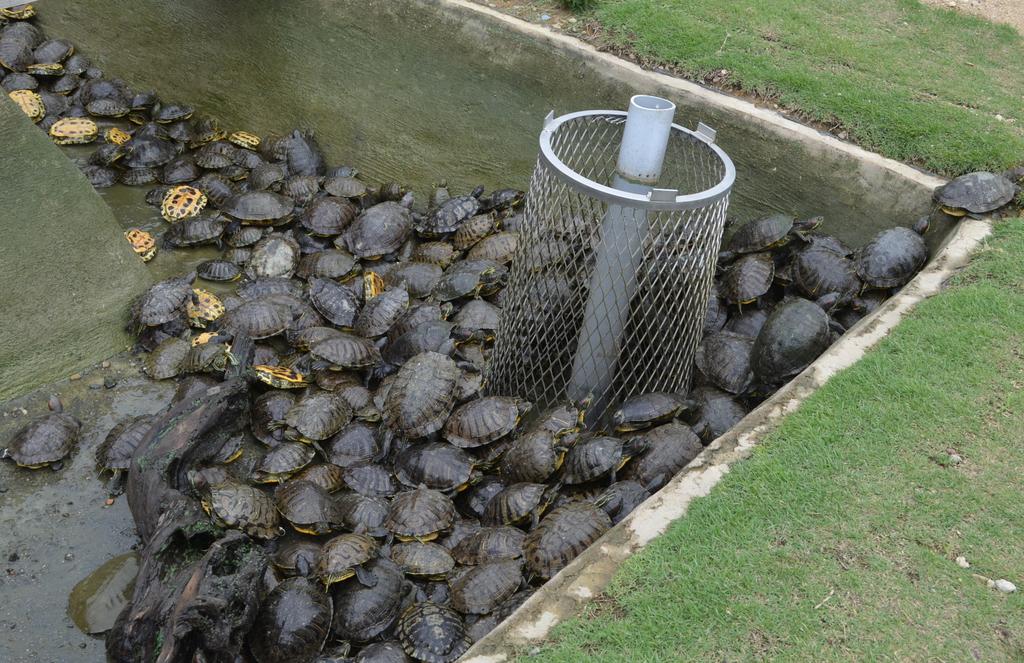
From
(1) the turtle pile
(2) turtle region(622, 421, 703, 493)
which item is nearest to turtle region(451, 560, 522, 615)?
(1) the turtle pile

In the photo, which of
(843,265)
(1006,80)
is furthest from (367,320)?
(1006,80)

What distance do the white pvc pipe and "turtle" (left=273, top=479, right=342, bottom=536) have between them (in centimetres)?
181

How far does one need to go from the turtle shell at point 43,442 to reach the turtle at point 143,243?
2385 mm

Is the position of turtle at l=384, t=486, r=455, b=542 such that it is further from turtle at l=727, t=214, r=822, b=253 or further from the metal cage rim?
turtle at l=727, t=214, r=822, b=253

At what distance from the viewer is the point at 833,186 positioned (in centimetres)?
630

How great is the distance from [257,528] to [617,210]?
2847 mm

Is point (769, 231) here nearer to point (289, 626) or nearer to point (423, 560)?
point (423, 560)

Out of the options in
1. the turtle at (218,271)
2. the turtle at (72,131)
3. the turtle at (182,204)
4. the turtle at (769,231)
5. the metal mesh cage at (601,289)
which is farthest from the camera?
the turtle at (72,131)

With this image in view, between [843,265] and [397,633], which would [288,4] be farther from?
[397,633]

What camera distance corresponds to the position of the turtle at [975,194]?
18.6 ft

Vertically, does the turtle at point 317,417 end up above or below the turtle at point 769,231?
below

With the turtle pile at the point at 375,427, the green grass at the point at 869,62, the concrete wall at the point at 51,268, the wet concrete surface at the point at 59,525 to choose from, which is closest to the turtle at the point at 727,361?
the turtle pile at the point at 375,427

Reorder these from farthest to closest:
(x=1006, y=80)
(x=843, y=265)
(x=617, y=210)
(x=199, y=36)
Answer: (x=199, y=36), (x=1006, y=80), (x=843, y=265), (x=617, y=210)

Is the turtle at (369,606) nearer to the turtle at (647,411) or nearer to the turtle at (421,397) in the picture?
the turtle at (421,397)
